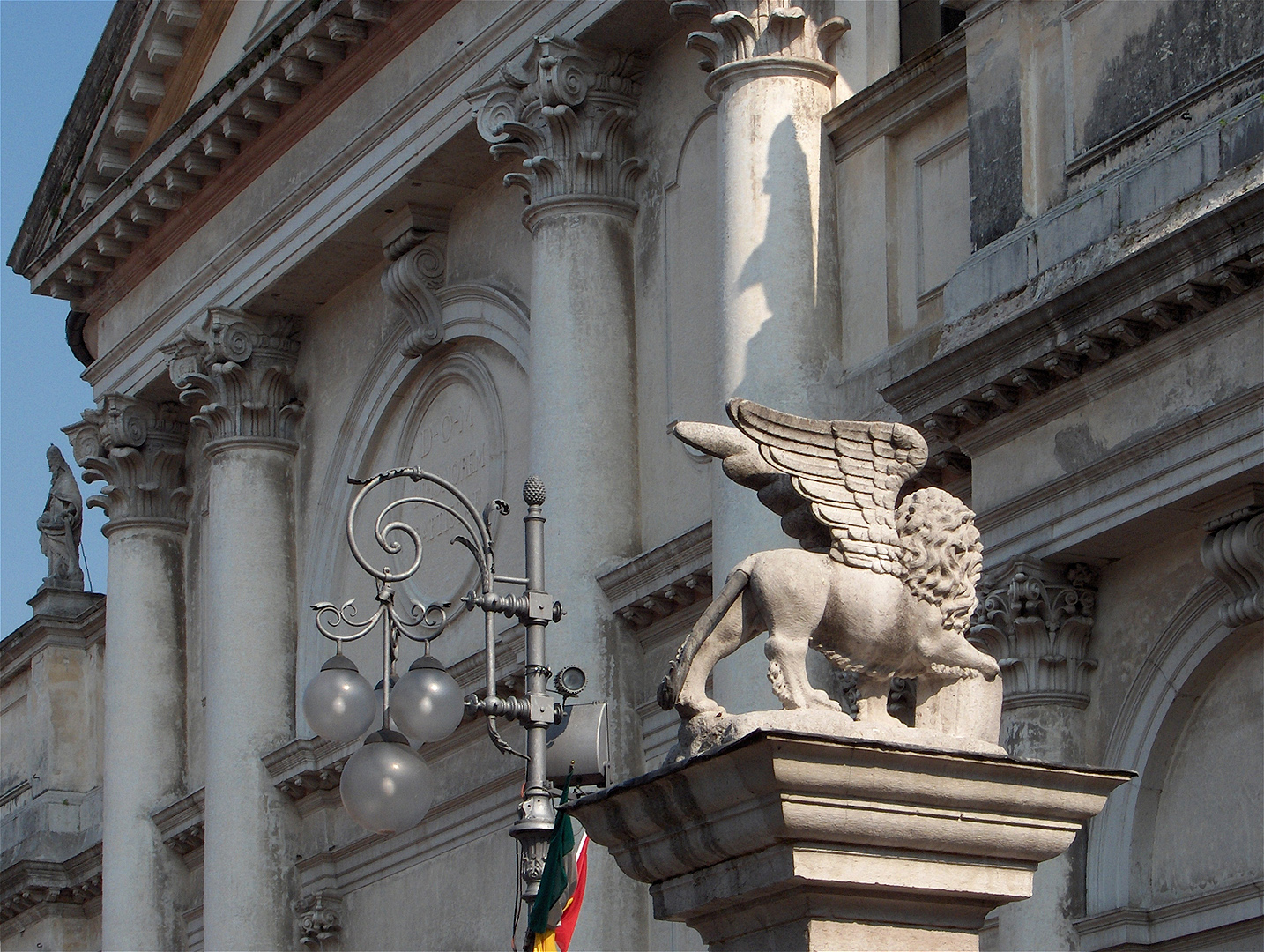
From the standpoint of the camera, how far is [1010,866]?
725cm

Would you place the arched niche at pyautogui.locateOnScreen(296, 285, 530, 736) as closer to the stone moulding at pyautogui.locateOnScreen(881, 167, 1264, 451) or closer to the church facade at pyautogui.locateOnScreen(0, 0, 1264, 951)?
the church facade at pyautogui.locateOnScreen(0, 0, 1264, 951)

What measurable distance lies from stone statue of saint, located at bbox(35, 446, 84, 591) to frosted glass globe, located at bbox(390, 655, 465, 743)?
815 inches

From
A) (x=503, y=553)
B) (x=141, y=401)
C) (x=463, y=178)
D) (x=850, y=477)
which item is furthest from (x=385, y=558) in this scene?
(x=850, y=477)

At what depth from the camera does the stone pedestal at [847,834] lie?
6871 mm

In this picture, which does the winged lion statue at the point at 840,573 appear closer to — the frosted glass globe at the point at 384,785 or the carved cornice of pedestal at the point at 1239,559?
the carved cornice of pedestal at the point at 1239,559

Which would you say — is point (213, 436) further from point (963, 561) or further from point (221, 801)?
point (963, 561)

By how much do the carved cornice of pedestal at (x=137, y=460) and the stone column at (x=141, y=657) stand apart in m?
0.01

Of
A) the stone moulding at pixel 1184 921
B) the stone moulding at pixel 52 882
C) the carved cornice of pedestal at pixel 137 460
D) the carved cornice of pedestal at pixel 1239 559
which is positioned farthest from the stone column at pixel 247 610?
the carved cornice of pedestal at pixel 1239 559

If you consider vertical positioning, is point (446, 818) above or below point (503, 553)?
below

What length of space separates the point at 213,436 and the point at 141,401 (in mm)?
2404

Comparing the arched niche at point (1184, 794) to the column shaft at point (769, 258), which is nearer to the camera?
the arched niche at point (1184, 794)

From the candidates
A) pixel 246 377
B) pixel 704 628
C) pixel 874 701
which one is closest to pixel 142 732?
pixel 246 377

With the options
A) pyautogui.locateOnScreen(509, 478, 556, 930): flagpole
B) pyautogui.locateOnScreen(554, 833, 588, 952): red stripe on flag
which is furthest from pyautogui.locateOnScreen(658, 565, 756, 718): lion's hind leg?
pyautogui.locateOnScreen(509, 478, 556, 930): flagpole

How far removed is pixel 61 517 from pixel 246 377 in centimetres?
947
